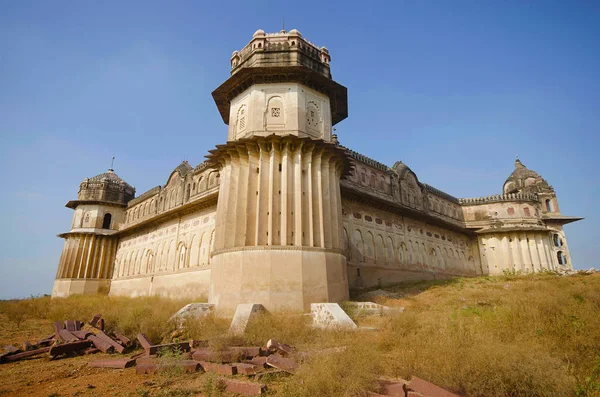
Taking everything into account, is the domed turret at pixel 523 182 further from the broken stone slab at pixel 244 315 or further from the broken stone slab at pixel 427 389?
the broken stone slab at pixel 427 389

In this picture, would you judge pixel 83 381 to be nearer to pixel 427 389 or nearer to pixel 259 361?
pixel 259 361

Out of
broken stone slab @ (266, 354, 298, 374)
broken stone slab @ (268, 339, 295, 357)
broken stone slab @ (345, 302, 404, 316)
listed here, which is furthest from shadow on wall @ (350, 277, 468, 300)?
broken stone slab @ (266, 354, 298, 374)

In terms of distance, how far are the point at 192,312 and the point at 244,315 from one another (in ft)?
6.60

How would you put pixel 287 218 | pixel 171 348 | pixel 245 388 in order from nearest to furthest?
pixel 245 388 → pixel 171 348 → pixel 287 218

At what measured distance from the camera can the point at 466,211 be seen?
32.0 metres

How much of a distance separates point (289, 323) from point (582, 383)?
6.16 metres

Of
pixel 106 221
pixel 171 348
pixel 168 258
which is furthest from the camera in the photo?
pixel 106 221

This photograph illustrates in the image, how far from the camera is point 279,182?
12.6 m

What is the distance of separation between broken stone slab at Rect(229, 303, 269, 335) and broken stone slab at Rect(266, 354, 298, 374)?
2785 mm

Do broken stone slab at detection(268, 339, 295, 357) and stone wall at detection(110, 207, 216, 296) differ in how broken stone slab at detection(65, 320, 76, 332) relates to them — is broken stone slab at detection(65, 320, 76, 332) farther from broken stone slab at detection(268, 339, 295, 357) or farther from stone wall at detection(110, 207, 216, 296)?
broken stone slab at detection(268, 339, 295, 357)

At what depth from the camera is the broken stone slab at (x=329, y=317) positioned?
30.6 feet

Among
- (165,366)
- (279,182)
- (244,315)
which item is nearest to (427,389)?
(165,366)

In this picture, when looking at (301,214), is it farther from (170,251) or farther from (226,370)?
(170,251)

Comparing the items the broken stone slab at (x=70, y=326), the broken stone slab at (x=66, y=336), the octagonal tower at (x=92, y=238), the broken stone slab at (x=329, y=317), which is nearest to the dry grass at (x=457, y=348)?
the broken stone slab at (x=329, y=317)
